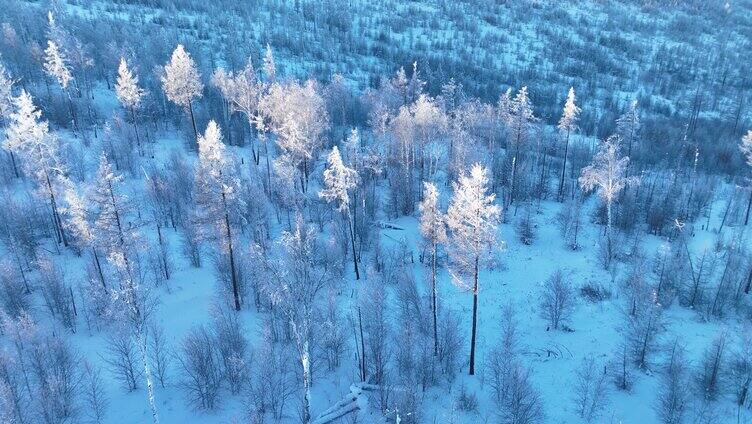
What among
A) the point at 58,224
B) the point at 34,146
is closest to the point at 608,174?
the point at 34,146

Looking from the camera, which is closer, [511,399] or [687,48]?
[511,399]

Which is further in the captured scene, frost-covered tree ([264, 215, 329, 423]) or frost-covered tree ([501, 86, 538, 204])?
frost-covered tree ([501, 86, 538, 204])

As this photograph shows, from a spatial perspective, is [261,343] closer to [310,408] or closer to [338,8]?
[310,408]

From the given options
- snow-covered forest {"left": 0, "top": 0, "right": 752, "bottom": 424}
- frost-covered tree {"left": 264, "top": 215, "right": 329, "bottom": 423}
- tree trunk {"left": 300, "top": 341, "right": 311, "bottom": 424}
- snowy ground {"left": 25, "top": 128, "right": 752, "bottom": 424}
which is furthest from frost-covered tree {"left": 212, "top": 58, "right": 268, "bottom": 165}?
tree trunk {"left": 300, "top": 341, "right": 311, "bottom": 424}


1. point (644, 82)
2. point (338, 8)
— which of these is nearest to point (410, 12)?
point (338, 8)

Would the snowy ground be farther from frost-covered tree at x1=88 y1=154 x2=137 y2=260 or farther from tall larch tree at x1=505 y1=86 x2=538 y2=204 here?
frost-covered tree at x1=88 y1=154 x2=137 y2=260

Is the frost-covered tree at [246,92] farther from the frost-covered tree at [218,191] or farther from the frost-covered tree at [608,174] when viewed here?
the frost-covered tree at [608,174]
